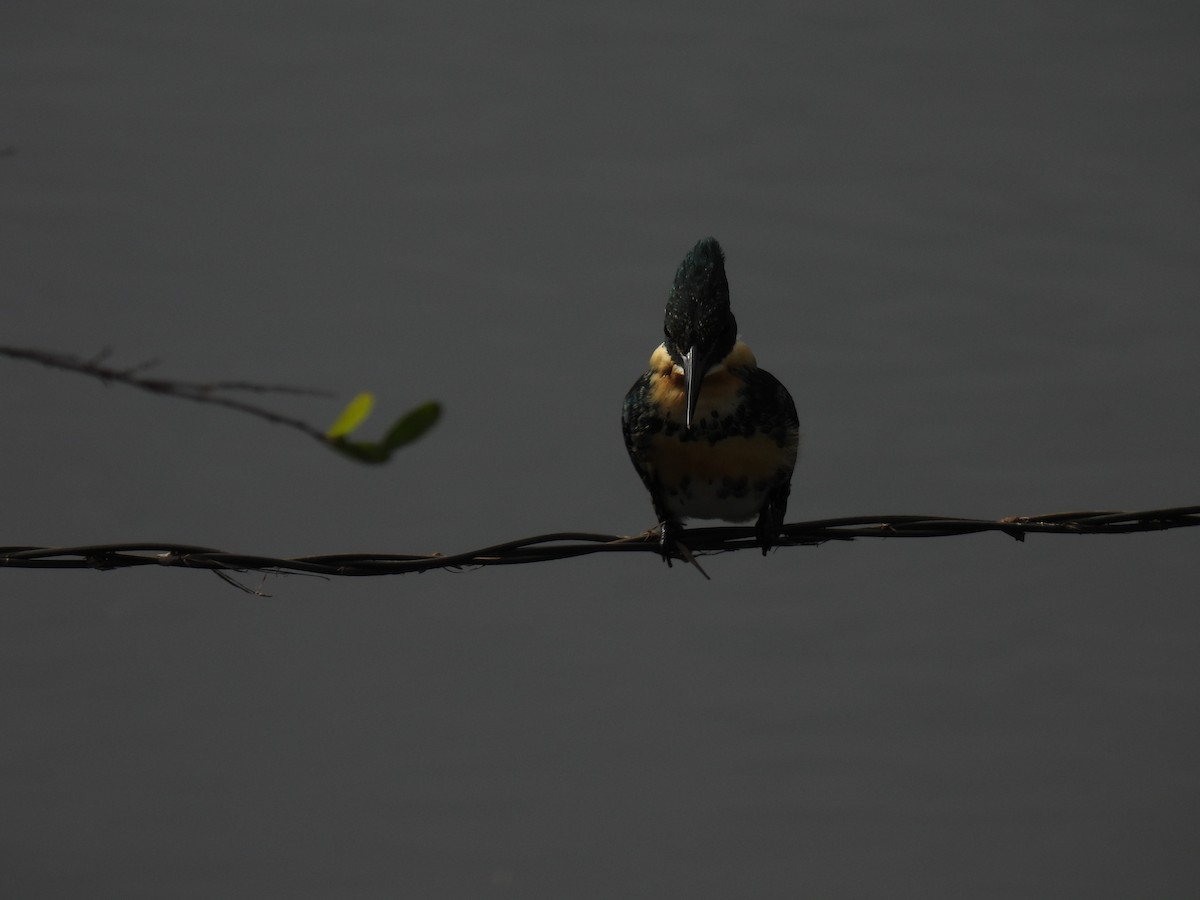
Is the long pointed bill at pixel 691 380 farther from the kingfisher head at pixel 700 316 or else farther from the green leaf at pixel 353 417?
the green leaf at pixel 353 417

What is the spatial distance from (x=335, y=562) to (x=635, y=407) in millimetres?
697

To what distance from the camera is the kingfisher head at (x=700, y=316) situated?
211 centimetres

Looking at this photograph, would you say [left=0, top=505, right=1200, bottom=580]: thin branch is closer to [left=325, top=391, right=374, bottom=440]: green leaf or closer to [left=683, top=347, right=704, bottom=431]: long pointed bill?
[left=683, top=347, right=704, bottom=431]: long pointed bill

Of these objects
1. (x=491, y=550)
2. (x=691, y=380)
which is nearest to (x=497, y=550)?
(x=491, y=550)

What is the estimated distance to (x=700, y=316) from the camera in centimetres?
214

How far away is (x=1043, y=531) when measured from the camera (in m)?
1.76

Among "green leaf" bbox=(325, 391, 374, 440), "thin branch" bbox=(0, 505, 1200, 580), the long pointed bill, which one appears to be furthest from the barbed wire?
"green leaf" bbox=(325, 391, 374, 440)

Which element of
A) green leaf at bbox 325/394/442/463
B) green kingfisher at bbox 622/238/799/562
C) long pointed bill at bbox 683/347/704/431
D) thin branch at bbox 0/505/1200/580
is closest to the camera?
green leaf at bbox 325/394/442/463

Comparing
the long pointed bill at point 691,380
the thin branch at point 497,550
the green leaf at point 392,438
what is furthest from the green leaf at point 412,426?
the long pointed bill at point 691,380

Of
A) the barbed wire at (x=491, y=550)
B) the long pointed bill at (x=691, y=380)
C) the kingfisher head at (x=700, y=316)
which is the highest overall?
the kingfisher head at (x=700, y=316)

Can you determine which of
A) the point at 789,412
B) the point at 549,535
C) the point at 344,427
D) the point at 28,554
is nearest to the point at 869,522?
the point at 549,535

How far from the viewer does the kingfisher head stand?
6.93 ft

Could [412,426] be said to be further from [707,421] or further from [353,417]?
[707,421]

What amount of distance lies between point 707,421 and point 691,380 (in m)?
0.12
